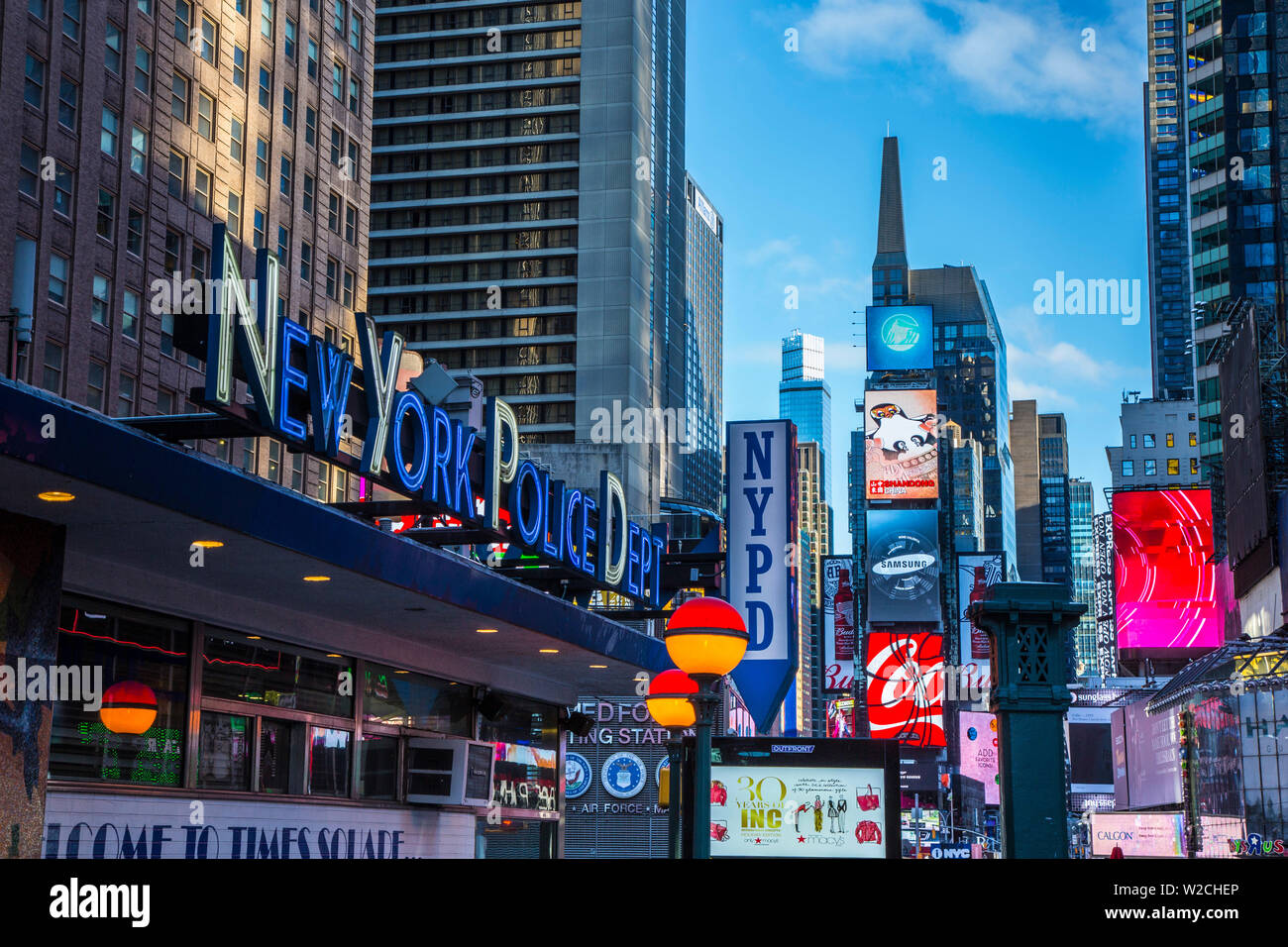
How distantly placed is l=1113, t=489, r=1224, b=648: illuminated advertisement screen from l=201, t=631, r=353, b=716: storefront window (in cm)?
8753

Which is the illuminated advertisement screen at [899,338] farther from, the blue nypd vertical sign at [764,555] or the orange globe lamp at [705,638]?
the orange globe lamp at [705,638]

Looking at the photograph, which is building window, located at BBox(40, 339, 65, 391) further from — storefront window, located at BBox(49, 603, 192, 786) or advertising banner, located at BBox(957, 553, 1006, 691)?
advertising banner, located at BBox(957, 553, 1006, 691)

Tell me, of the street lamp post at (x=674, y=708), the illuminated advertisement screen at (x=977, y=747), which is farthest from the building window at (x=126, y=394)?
the illuminated advertisement screen at (x=977, y=747)

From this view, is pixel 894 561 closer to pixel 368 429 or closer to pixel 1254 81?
pixel 1254 81

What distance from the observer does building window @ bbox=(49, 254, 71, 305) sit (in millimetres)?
65125

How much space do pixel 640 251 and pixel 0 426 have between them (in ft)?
372

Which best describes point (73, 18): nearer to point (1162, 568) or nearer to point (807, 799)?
point (807, 799)

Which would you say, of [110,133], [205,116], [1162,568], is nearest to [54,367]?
[110,133]

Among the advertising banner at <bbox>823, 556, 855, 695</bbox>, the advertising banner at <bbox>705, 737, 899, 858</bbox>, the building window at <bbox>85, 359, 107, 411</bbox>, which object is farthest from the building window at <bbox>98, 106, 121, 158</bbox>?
the advertising banner at <bbox>823, 556, 855, 695</bbox>

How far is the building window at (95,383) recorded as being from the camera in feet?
218

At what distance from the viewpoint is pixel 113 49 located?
229 ft

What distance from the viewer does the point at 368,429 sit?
22.0 metres

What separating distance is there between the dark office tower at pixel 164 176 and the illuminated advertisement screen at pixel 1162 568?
5199 cm

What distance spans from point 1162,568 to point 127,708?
95205 millimetres
